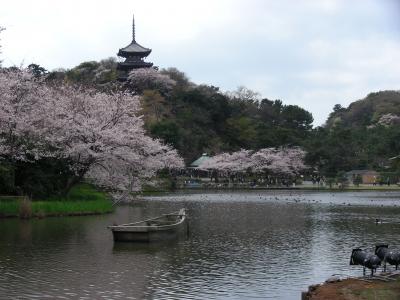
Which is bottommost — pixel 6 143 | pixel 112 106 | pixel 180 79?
pixel 6 143

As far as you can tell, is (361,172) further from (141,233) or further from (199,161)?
(141,233)

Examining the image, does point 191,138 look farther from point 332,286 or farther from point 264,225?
point 332,286

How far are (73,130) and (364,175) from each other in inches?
2670

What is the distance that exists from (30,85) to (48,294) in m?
23.1

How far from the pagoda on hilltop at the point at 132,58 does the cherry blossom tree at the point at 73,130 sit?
61637 mm

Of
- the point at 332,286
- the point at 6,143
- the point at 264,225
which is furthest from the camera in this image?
the point at 6,143

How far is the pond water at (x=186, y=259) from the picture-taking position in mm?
12984

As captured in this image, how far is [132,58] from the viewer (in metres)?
101

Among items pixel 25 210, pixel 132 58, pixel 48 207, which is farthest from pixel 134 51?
pixel 25 210

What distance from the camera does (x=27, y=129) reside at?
3150 centimetres

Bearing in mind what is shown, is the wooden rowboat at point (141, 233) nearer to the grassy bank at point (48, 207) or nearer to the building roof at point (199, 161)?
the grassy bank at point (48, 207)

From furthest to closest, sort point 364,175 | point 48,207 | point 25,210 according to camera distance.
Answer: point 364,175 → point 48,207 → point 25,210

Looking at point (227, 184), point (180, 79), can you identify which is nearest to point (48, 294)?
point (227, 184)

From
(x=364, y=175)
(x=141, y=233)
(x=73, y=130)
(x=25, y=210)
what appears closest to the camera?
(x=141, y=233)
